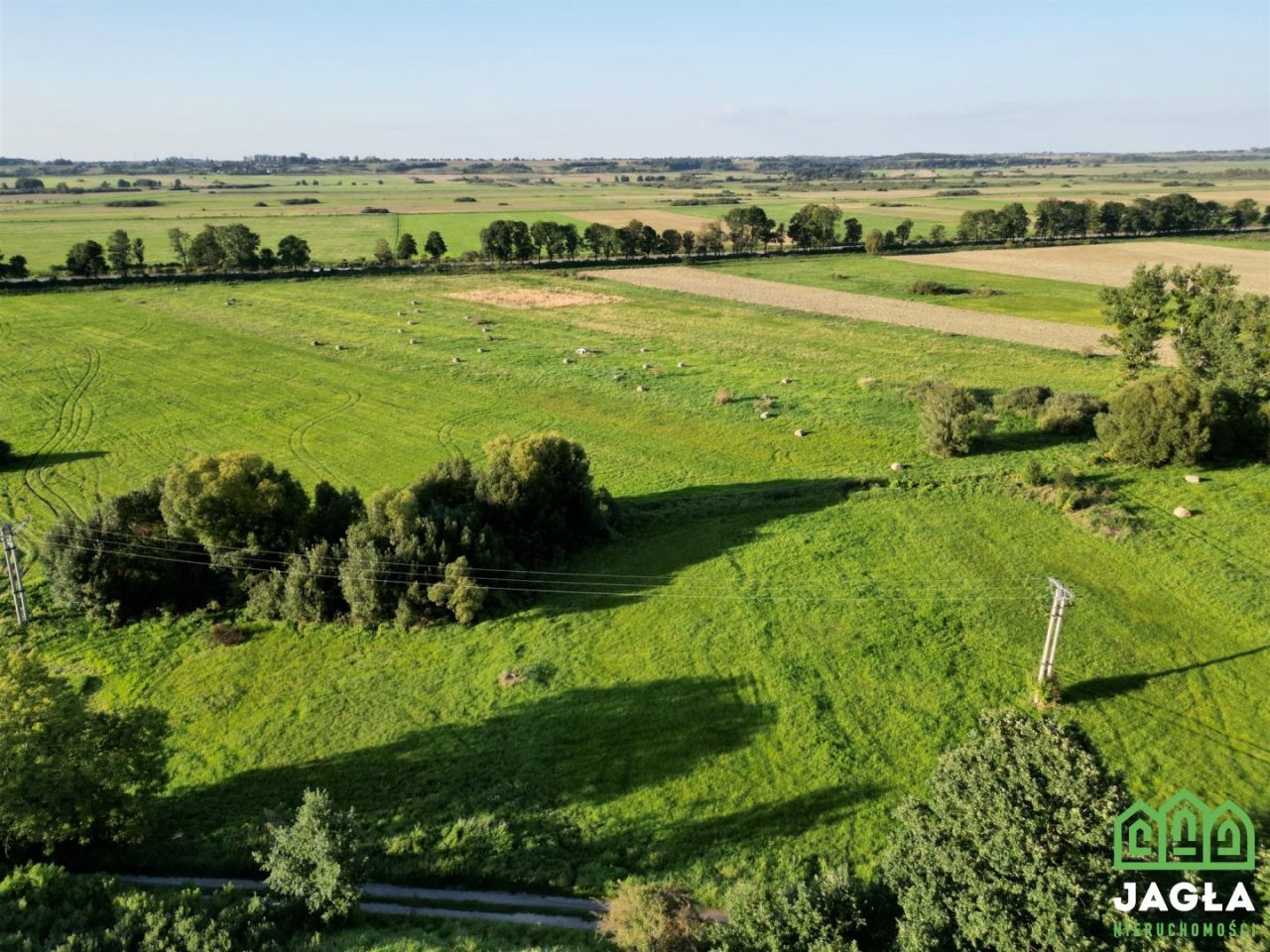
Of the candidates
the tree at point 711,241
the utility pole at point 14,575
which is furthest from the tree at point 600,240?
the utility pole at point 14,575

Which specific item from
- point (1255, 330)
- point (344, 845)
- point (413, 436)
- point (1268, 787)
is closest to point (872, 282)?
point (1255, 330)

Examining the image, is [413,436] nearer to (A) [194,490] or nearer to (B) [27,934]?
(A) [194,490]

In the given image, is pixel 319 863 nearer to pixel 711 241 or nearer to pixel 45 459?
pixel 45 459

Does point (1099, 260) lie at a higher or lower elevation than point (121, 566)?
higher

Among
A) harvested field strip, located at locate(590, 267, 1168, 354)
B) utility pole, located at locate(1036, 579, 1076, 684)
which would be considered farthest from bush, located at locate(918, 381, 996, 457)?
harvested field strip, located at locate(590, 267, 1168, 354)

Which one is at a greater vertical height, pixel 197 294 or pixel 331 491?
pixel 197 294

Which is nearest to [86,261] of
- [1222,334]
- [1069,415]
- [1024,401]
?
[1024,401]
